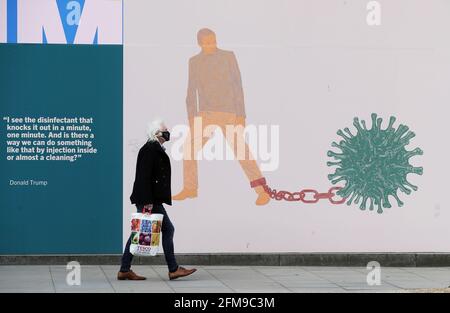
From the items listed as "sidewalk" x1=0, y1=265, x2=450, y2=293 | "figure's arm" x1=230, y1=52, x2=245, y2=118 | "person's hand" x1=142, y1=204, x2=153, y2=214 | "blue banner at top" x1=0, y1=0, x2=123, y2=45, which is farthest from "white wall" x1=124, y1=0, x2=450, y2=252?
"person's hand" x1=142, y1=204, x2=153, y2=214

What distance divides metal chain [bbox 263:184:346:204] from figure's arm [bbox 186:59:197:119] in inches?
56.5

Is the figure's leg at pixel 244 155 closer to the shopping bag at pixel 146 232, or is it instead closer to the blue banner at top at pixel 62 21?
the blue banner at top at pixel 62 21

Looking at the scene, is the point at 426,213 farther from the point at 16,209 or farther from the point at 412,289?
the point at 16,209

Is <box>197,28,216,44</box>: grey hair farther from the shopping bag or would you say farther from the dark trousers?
the shopping bag

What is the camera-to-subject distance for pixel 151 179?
496 inches

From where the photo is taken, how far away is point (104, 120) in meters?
14.2

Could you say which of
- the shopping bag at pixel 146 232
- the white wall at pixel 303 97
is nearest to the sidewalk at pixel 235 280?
the shopping bag at pixel 146 232

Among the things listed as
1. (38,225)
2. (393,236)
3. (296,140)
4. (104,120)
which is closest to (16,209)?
(38,225)

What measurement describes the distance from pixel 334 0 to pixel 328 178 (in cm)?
249

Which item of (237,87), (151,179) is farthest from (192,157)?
(151,179)

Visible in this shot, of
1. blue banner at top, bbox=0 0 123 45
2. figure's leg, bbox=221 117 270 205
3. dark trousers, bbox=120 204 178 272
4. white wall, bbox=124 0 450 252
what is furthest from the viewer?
figure's leg, bbox=221 117 270 205

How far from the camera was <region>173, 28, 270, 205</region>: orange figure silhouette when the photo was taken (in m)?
14.4

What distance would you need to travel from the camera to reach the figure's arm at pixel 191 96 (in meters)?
14.4

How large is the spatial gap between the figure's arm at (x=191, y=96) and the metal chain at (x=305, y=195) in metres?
1.43
